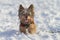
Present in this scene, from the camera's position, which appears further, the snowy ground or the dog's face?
the snowy ground

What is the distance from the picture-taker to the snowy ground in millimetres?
6586

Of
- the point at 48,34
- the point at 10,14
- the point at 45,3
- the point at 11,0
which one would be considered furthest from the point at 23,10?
the point at 11,0

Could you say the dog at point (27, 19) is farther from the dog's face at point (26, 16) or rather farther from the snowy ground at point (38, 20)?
the snowy ground at point (38, 20)

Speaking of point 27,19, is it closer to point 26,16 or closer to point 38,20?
point 26,16

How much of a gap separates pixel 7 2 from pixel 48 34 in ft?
18.0

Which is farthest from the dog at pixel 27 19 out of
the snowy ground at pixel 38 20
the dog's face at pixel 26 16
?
the snowy ground at pixel 38 20

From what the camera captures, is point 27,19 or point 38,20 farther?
point 38,20

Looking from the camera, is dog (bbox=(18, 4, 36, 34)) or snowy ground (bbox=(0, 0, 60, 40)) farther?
snowy ground (bbox=(0, 0, 60, 40))

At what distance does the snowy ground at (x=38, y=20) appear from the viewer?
21.6 feet

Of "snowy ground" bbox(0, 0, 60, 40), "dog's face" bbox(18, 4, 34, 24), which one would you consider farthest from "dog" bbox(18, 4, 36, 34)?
"snowy ground" bbox(0, 0, 60, 40)

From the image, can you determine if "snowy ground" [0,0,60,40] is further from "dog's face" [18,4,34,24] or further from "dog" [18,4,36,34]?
"dog's face" [18,4,34,24]

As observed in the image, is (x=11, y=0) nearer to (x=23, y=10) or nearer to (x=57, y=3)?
(x=57, y=3)

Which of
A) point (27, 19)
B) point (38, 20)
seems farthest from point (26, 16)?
point (38, 20)

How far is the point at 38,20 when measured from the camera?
8.28m
